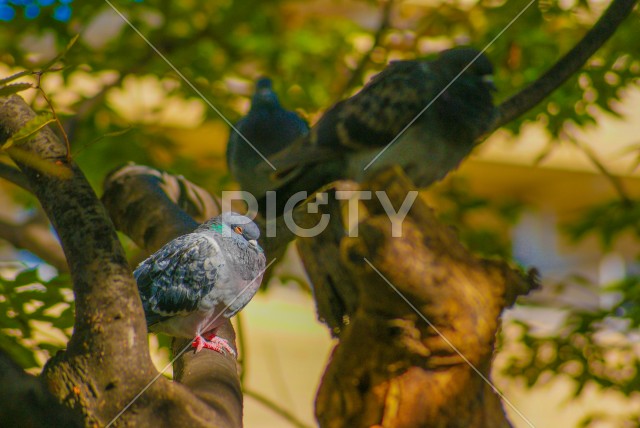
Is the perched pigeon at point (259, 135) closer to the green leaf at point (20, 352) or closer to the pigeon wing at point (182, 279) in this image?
the pigeon wing at point (182, 279)

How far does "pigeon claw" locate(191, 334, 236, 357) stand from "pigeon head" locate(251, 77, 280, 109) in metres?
1.17

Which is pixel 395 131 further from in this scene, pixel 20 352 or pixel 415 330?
pixel 20 352

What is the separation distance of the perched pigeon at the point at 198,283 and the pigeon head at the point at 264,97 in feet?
3.08

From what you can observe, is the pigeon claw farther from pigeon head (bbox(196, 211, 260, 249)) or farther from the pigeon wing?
pigeon head (bbox(196, 211, 260, 249))

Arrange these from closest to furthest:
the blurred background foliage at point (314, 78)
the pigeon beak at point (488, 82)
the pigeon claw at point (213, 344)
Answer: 1. the pigeon claw at point (213, 344)
2. the pigeon beak at point (488, 82)
3. the blurred background foliage at point (314, 78)

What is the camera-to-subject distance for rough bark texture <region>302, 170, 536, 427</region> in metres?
1.67

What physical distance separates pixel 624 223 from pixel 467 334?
2.36m

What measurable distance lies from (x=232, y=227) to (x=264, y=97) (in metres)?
0.95

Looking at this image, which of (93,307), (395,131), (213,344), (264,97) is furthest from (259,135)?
(93,307)

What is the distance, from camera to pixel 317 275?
258 cm

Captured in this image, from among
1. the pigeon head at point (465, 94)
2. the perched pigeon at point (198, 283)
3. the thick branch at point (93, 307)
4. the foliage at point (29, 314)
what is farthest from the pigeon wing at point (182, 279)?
the pigeon head at point (465, 94)

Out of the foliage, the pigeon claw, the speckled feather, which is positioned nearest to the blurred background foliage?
the foliage

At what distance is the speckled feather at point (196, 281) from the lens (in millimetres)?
2258

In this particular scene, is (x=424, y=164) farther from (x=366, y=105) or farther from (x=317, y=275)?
(x=317, y=275)
